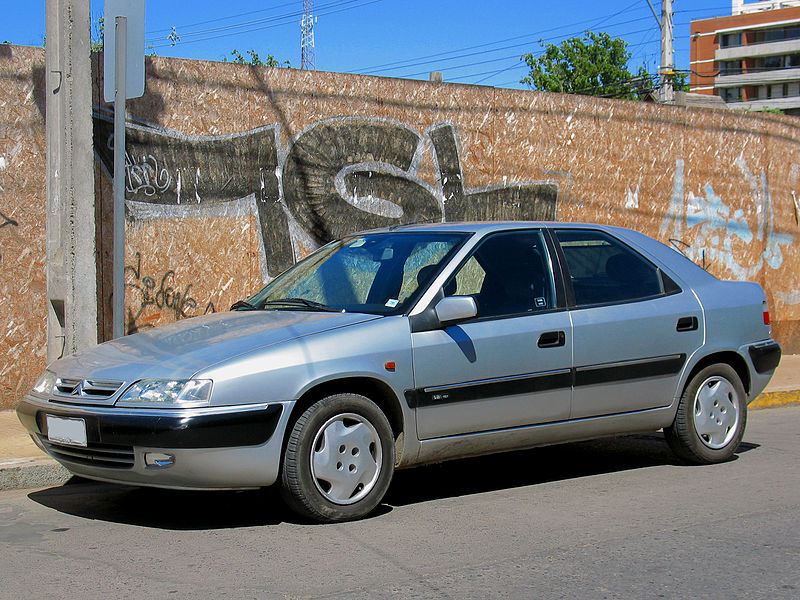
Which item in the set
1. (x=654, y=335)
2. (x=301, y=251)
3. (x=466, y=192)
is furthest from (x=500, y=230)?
(x=466, y=192)

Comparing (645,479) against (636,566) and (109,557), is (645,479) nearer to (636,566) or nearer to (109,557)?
(636,566)

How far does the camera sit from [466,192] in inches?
428

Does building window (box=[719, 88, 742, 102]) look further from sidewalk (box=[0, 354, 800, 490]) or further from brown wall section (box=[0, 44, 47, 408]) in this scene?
sidewalk (box=[0, 354, 800, 490])

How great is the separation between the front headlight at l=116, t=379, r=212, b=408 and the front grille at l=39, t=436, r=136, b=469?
24 centimetres

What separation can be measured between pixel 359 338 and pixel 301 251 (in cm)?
464

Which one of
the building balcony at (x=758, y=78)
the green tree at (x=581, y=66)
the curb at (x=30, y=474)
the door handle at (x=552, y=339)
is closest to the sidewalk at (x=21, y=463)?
the curb at (x=30, y=474)

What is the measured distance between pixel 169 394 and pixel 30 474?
1962 mm

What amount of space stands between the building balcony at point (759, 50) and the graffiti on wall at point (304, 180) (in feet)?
314

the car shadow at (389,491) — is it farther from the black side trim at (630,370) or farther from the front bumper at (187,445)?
the black side trim at (630,370)

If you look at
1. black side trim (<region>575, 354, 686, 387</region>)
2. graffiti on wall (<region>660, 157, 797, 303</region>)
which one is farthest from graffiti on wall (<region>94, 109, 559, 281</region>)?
black side trim (<region>575, 354, 686, 387</region>)

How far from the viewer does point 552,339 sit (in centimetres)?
583

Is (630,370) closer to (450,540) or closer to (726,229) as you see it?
(450,540)

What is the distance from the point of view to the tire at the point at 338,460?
4.99 metres

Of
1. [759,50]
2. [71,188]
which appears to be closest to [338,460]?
[71,188]
